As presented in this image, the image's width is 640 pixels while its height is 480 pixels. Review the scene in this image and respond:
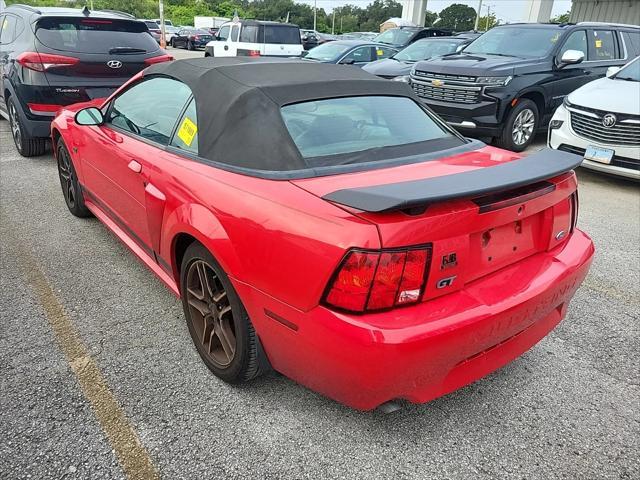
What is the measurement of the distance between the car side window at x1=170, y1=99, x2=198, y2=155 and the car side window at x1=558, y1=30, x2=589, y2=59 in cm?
678

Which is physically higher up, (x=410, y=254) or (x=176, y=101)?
(x=176, y=101)

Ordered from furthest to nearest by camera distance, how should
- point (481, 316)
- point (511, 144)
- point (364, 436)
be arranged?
point (511, 144), point (364, 436), point (481, 316)

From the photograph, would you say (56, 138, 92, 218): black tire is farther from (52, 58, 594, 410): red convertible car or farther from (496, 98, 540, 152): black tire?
(496, 98, 540, 152): black tire

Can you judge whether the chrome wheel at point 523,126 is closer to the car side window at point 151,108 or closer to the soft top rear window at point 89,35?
the soft top rear window at point 89,35

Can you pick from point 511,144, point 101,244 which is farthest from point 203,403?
point 511,144

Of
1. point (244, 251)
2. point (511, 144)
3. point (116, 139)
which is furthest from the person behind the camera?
point (511, 144)

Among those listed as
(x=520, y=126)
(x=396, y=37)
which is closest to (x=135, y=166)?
(x=520, y=126)

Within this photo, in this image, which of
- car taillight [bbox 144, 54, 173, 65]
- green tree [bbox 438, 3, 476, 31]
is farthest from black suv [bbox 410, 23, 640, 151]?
green tree [bbox 438, 3, 476, 31]

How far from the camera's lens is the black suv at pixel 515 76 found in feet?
23.0

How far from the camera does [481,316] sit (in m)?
1.86

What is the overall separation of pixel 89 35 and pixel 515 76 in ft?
18.3

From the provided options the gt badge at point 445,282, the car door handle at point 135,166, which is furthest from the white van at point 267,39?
the gt badge at point 445,282

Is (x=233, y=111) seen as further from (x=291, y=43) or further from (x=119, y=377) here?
(x=291, y=43)

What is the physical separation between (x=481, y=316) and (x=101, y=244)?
316 cm
